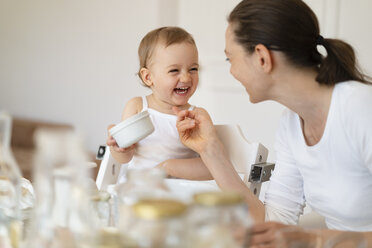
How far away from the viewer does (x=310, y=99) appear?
1.23m

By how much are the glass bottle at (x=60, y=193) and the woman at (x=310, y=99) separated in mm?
663

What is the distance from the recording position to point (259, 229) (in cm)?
75

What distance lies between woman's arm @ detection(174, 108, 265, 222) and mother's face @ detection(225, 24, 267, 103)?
0.23 m

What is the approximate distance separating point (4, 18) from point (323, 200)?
367 centimetres

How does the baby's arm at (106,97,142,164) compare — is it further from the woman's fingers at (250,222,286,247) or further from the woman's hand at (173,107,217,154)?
the woman's fingers at (250,222,286,247)

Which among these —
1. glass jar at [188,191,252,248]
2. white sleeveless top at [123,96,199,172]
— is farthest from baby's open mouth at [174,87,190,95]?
glass jar at [188,191,252,248]

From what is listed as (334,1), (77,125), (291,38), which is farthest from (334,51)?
(77,125)

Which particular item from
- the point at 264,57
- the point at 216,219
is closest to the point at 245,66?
the point at 264,57

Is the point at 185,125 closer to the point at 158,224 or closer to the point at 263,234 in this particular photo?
the point at 263,234

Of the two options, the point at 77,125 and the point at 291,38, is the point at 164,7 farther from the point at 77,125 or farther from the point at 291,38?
the point at 291,38

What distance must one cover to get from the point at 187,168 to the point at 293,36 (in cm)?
57

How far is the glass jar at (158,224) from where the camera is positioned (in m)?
A: 0.45

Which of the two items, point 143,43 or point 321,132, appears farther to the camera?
point 143,43

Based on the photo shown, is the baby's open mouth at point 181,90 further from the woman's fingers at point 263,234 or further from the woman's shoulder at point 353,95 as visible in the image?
the woman's fingers at point 263,234
